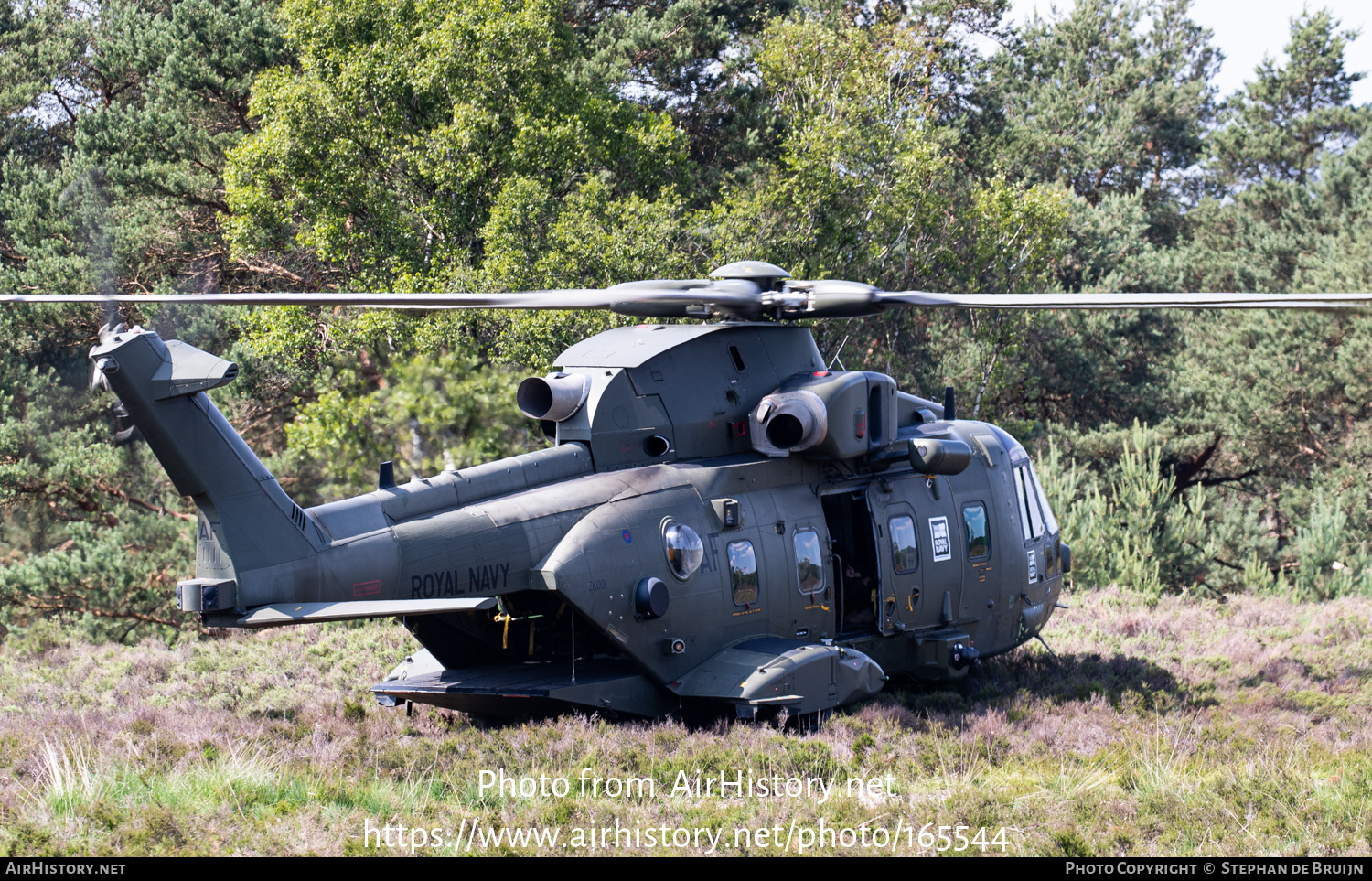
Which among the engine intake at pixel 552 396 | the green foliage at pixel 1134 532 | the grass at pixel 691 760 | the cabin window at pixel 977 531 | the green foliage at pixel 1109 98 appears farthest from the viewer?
the green foliage at pixel 1109 98

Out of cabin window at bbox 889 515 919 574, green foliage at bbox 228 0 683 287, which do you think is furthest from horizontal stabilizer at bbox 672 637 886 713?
green foliage at bbox 228 0 683 287

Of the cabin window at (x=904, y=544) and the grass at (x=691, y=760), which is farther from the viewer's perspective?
the cabin window at (x=904, y=544)

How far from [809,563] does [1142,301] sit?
436cm

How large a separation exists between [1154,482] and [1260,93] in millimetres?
27548

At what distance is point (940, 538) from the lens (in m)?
13.3

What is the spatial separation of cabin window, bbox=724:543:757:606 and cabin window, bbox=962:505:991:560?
3062 millimetres

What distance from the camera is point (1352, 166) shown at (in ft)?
127

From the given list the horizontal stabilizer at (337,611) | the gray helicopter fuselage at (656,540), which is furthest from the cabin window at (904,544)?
the horizontal stabilizer at (337,611)

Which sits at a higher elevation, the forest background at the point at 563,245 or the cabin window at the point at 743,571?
the forest background at the point at 563,245

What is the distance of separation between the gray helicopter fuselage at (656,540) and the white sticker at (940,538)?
0.07ft

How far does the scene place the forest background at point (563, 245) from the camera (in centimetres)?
2264

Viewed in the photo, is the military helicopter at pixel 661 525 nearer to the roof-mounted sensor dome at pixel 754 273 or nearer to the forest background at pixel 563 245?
the roof-mounted sensor dome at pixel 754 273

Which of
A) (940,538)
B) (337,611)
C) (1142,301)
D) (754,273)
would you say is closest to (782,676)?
(940,538)
